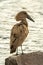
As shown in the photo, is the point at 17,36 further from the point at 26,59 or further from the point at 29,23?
the point at 29,23

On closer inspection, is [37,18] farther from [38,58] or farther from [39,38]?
[38,58]

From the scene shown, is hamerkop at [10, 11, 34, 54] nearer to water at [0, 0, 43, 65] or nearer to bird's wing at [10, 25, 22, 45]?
bird's wing at [10, 25, 22, 45]

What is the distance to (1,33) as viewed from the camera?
40.9ft

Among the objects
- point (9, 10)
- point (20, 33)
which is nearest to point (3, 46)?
point (20, 33)

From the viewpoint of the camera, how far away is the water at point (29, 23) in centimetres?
1110

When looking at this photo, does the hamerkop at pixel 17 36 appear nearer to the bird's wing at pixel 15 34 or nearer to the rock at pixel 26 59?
the bird's wing at pixel 15 34

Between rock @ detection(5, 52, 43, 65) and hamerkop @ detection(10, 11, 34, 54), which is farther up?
hamerkop @ detection(10, 11, 34, 54)

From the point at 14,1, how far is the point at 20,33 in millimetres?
8297

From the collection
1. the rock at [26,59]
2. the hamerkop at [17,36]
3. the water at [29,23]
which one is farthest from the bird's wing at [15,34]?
the water at [29,23]

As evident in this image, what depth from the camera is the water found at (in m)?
11.1

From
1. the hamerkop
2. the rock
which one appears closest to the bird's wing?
the hamerkop

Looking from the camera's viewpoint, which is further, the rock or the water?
the water

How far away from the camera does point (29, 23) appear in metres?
13.6

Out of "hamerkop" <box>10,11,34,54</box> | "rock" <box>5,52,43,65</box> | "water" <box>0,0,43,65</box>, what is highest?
"hamerkop" <box>10,11,34,54</box>
